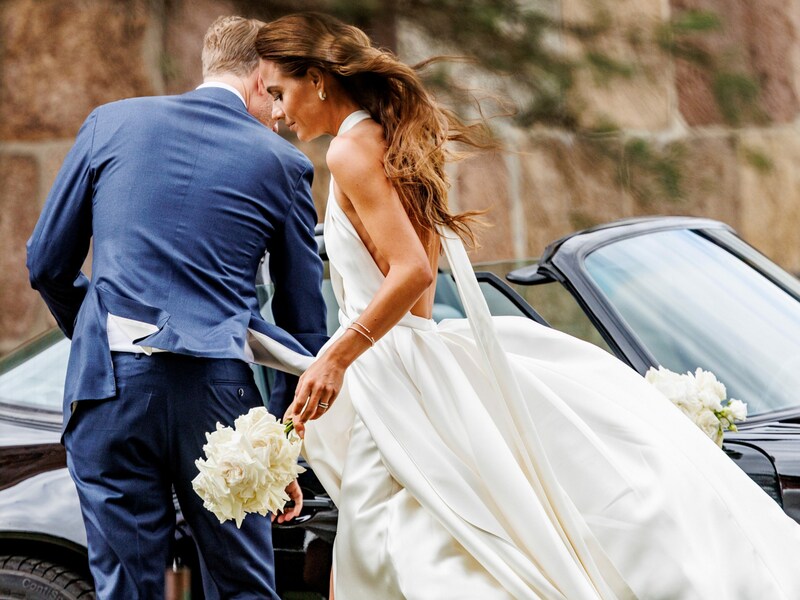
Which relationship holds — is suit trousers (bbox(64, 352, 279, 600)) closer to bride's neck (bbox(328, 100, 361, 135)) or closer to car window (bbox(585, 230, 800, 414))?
bride's neck (bbox(328, 100, 361, 135))

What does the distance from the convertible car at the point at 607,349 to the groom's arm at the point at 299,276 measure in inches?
20.8

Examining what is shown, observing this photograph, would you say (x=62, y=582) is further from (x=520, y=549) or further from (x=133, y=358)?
(x=520, y=549)

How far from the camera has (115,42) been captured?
1143 millimetres

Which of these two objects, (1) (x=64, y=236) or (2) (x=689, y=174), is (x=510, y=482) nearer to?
(1) (x=64, y=236)

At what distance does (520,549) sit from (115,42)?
1765 millimetres

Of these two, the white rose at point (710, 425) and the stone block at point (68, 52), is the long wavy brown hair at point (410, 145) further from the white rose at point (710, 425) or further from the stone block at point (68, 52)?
the stone block at point (68, 52)

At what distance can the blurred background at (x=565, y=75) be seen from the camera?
1142 mm

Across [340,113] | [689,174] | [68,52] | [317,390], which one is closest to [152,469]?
[317,390]

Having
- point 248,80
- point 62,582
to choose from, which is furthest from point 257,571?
point 248,80

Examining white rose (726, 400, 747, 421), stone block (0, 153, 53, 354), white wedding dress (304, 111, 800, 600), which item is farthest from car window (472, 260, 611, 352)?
stone block (0, 153, 53, 354)

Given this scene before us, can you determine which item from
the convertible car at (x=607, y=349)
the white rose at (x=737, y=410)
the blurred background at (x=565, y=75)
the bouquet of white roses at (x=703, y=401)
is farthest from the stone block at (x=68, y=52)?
the white rose at (x=737, y=410)

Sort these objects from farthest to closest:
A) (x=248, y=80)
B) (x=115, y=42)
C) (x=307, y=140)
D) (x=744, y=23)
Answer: (x=248, y=80) → (x=307, y=140) → (x=744, y=23) → (x=115, y=42)

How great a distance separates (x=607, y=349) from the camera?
12.0 ft

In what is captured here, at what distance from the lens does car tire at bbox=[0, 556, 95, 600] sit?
11.2ft
